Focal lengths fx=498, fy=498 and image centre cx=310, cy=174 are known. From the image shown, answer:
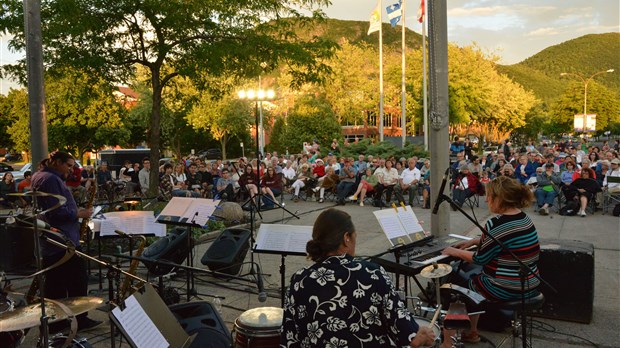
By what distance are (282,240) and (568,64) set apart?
7338 inches

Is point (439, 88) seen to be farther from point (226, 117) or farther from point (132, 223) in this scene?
point (226, 117)

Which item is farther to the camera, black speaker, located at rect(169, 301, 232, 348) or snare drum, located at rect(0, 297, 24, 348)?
black speaker, located at rect(169, 301, 232, 348)

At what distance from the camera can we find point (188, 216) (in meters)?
6.45

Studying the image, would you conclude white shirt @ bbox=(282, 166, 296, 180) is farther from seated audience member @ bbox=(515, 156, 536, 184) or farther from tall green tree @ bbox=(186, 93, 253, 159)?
tall green tree @ bbox=(186, 93, 253, 159)

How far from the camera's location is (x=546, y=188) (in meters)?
13.6

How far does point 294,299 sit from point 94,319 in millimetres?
4071

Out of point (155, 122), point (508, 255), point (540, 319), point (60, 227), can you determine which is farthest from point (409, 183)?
point (60, 227)

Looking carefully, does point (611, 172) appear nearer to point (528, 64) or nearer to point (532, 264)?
point (532, 264)

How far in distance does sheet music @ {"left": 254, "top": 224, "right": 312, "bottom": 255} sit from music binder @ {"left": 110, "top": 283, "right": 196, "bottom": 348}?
5.33 ft

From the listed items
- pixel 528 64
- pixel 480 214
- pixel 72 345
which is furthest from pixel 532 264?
pixel 528 64

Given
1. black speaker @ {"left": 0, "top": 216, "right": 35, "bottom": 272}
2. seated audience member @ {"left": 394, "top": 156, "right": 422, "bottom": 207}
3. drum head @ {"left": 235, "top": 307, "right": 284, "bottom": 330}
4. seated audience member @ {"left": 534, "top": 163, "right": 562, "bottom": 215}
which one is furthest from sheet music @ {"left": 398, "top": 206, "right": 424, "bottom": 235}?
seated audience member @ {"left": 394, "top": 156, "right": 422, "bottom": 207}

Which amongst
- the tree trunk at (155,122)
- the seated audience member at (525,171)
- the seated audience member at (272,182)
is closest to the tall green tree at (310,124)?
the seated audience member at (272,182)

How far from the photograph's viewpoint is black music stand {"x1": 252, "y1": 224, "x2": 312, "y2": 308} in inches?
200

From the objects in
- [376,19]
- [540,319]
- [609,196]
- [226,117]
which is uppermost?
[376,19]
